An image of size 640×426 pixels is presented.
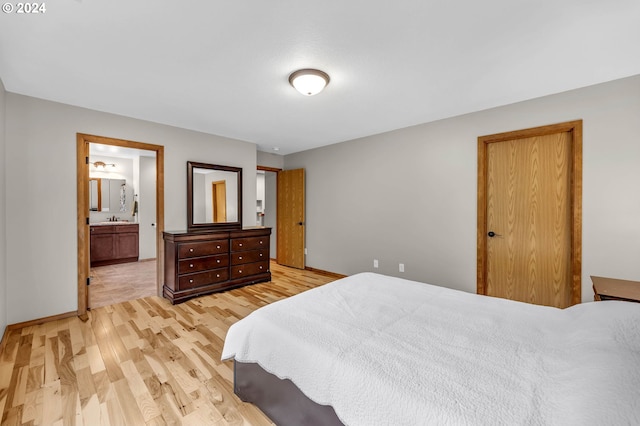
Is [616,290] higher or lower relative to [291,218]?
lower

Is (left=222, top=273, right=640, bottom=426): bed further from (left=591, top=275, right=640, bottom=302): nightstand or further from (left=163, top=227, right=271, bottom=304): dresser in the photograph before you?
(left=163, top=227, right=271, bottom=304): dresser

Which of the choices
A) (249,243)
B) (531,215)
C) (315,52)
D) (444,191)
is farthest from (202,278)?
(531,215)

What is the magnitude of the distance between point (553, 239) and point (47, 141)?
17.5 ft

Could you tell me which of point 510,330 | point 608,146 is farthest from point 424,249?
point 510,330

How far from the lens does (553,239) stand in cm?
278

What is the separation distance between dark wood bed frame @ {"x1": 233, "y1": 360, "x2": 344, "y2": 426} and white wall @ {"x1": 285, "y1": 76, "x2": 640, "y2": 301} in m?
2.71

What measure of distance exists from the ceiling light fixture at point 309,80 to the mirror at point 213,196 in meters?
2.24

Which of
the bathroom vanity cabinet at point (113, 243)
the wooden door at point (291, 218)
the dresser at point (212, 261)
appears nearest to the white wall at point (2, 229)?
the dresser at point (212, 261)

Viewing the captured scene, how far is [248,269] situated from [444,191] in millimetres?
2955

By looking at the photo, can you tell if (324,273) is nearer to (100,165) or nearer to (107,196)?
(107,196)

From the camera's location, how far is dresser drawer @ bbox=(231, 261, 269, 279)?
391 cm

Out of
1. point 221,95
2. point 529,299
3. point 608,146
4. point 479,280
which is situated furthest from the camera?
point 479,280

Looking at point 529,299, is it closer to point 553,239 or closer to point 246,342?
point 553,239

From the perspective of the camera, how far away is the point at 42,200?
2.78 metres
